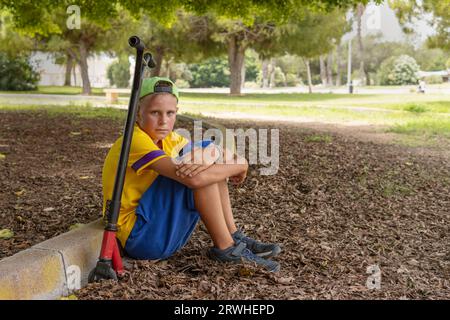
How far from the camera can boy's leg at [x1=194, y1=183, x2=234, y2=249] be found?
309 centimetres

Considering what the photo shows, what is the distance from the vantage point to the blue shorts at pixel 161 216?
3.14 metres

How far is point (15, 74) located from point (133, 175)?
29.1m

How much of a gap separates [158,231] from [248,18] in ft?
29.8

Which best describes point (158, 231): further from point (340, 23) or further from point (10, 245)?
point (340, 23)

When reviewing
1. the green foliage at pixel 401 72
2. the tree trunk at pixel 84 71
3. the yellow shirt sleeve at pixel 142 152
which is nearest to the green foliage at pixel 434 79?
the green foliage at pixel 401 72

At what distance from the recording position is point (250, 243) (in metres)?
3.58

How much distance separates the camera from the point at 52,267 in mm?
2865

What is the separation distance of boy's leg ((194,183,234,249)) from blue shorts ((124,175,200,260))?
0.07 m

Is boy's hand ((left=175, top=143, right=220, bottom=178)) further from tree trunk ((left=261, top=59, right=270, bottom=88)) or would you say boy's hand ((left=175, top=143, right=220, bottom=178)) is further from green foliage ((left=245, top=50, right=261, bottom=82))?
green foliage ((left=245, top=50, right=261, bottom=82))

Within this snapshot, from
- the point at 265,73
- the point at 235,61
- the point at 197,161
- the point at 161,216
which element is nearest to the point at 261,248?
the point at 161,216

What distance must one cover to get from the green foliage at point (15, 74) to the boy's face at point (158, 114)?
2827 centimetres

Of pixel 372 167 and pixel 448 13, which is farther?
pixel 448 13
